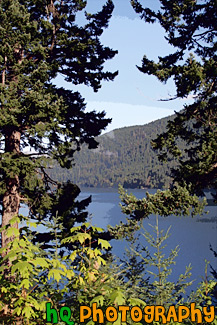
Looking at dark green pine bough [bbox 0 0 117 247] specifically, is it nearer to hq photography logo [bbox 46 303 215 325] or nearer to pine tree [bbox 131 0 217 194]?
pine tree [bbox 131 0 217 194]

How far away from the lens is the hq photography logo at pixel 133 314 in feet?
9.19

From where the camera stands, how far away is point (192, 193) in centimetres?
951

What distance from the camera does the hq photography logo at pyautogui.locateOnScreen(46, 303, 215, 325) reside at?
2803 mm

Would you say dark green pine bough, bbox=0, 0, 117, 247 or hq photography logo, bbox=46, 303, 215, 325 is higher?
dark green pine bough, bbox=0, 0, 117, 247

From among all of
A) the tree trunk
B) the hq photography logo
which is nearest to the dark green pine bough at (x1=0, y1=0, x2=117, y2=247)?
the tree trunk

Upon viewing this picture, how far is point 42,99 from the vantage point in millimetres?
10141

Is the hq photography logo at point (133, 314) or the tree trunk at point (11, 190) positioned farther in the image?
the tree trunk at point (11, 190)

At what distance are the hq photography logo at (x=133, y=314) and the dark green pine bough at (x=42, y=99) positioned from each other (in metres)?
6.74

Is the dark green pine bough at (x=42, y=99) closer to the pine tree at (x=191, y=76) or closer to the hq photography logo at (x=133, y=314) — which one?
the pine tree at (x=191, y=76)

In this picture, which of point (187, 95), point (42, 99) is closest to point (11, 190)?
point (42, 99)

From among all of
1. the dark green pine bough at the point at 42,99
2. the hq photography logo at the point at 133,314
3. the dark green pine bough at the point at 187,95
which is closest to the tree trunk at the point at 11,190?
the dark green pine bough at the point at 42,99

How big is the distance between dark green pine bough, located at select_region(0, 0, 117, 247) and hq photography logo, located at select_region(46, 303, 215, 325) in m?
6.74

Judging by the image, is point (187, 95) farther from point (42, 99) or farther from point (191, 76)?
point (42, 99)

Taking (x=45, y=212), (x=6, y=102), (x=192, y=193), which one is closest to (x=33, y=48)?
(x=6, y=102)
